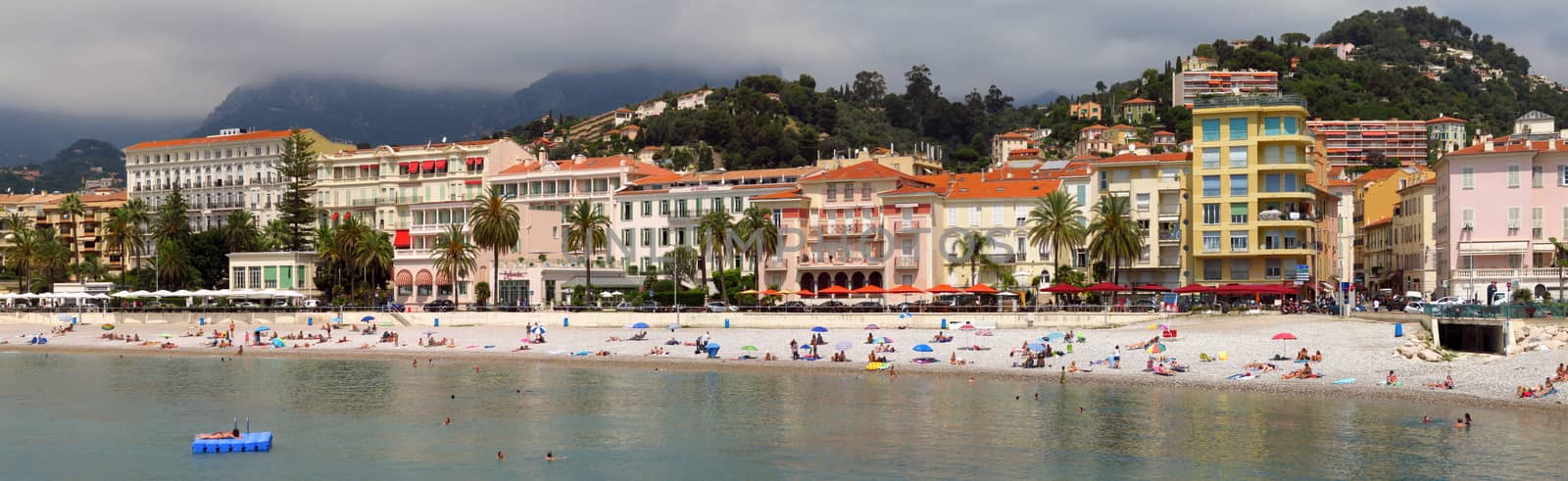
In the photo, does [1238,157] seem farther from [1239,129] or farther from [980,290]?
[980,290]

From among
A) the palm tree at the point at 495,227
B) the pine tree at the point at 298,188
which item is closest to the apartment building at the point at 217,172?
the pine tree at the point at 298,188

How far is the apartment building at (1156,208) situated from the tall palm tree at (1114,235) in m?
2.18

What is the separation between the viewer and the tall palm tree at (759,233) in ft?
269

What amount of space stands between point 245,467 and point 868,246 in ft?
170

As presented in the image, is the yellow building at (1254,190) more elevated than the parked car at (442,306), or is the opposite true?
the yellow building at (1254,190)

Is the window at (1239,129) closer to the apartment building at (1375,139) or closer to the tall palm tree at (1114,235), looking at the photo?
the tall palm tree at (1114,235)

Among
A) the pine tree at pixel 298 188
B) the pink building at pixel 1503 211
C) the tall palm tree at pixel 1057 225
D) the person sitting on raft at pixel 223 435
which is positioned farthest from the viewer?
the pine tree at pixel 298 188

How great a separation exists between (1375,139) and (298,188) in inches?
5518

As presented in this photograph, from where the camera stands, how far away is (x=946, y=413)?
42.4 metres

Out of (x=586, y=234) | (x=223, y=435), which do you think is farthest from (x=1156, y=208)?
(x=223, y=435)

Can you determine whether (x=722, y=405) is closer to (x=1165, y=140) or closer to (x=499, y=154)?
(x=499, y=154)

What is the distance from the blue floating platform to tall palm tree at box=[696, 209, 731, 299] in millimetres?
44813

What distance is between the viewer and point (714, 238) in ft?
273

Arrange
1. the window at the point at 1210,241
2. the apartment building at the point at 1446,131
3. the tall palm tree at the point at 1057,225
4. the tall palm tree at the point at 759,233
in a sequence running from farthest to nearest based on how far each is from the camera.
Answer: the apartment building at the point at 1446,131 → the tall palm tree at the point at 759,233 → the window at the point at 1210,241 → the tall palm tree at the point at 1057,225
